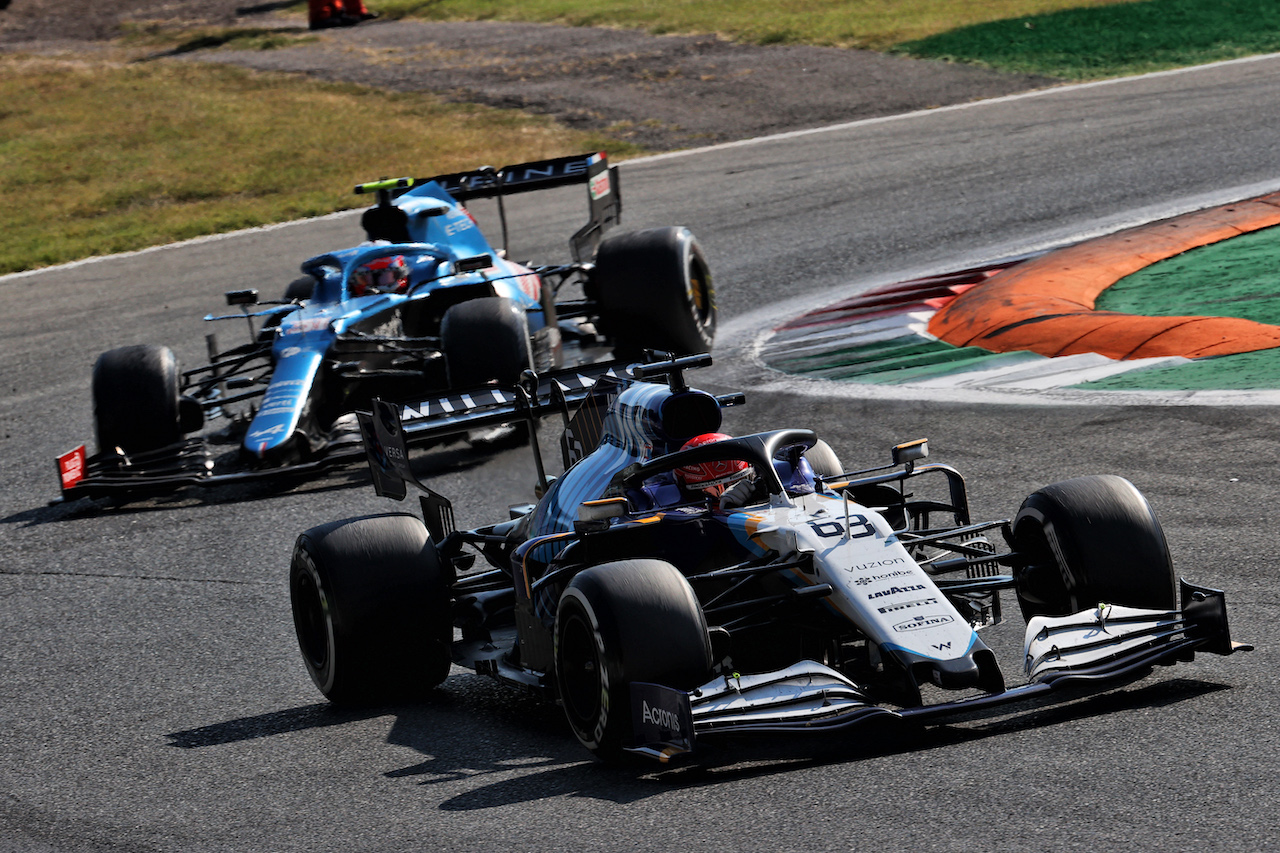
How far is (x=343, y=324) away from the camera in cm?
1323

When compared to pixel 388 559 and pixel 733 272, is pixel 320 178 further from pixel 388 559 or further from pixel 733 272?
pixel 388 559

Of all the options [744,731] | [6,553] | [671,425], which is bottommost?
[6,553]

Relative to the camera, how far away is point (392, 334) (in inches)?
541

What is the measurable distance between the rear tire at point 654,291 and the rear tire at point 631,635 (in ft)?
27.1

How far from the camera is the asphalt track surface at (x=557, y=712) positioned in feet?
17.6

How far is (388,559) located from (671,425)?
4.79 feet

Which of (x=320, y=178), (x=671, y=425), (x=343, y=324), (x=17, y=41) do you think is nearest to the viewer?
(x=671, y=425)

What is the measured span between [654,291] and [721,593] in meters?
7.76

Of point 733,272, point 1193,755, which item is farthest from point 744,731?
point 733,272

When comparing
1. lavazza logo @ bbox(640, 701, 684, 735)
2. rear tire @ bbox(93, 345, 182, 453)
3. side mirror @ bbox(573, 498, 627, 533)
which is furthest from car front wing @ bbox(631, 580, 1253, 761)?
rear tire @ bbox(93, 345, 182, 453)

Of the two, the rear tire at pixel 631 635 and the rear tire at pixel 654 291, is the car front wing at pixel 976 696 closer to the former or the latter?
the rear tire at pixel 631 635

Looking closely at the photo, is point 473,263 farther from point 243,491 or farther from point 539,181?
point 243,491

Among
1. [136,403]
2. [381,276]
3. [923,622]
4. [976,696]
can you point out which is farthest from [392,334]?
[976,696]

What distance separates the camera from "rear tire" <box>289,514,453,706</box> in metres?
7.39
